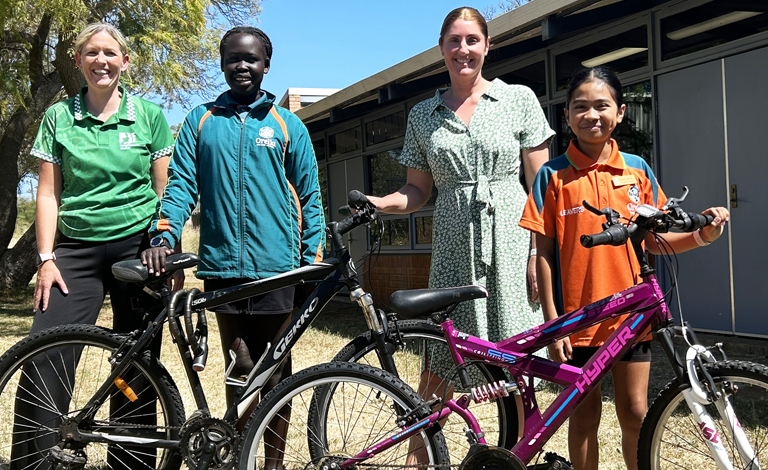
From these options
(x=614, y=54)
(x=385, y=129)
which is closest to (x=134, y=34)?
(x=385, y=129)

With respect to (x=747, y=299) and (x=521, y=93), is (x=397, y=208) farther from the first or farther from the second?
(x=747, y=299)

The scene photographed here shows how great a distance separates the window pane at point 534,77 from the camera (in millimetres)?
8445

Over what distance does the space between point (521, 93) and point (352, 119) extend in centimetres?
977

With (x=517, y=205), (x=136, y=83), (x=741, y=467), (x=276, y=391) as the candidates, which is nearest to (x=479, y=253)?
(x=517, y=205)

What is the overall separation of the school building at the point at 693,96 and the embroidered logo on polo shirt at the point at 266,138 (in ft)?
8.94

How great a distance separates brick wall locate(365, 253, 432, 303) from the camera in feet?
35.0

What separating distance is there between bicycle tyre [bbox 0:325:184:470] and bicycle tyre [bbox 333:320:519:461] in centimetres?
84

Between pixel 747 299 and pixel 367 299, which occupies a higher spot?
pixel 367 299

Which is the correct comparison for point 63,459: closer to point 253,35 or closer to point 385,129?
point 253,35

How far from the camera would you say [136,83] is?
10.2m

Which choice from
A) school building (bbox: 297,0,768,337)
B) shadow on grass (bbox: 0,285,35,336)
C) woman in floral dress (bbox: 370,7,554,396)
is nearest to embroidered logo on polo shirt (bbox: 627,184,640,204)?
woman in floral dress (bbox: 370,7,554,396)

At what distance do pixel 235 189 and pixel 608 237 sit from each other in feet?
5.21

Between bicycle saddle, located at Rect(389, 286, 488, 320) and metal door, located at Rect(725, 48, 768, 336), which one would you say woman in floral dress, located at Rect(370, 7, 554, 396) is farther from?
metal door, located at Rect(725, 48, 768, 336)

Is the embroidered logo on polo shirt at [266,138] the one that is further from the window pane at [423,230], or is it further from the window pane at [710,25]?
the window pane at [423,230]
